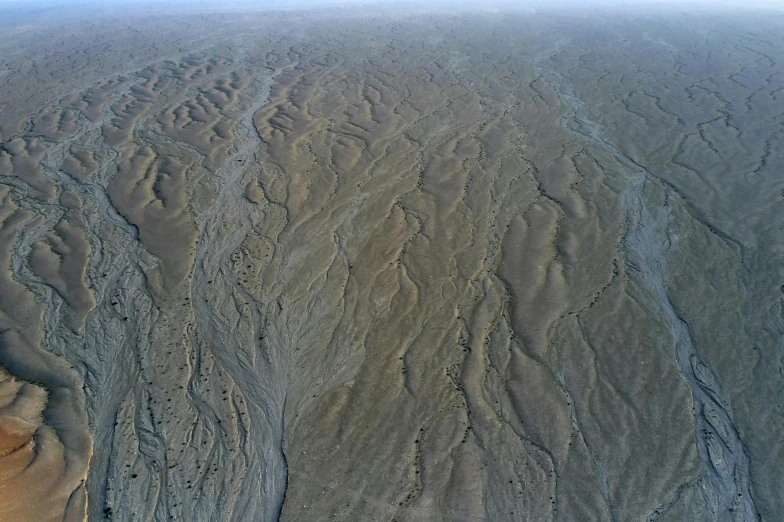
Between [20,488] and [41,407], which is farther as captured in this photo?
[41,407]

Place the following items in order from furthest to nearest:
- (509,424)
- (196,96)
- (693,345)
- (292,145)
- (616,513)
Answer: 1. (196,96)
2. (292,145)
3. (693,345)
4. (509,424)
5. (616,513)

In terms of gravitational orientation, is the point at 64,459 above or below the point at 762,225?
below

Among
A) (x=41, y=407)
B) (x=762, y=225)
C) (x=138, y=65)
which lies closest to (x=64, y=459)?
(x=41, y=407)

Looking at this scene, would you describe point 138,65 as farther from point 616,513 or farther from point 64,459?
point 616,513

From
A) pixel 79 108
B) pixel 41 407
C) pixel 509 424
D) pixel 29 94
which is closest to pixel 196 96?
pixel 79 108

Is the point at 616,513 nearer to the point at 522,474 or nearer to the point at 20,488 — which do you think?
the point at 522,474

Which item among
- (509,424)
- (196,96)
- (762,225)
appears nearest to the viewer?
(509,424)

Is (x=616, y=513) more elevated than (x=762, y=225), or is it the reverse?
(x=762, y=225)
